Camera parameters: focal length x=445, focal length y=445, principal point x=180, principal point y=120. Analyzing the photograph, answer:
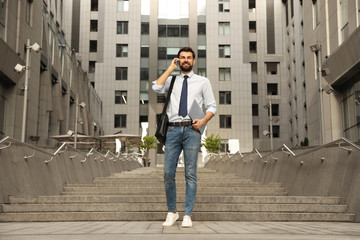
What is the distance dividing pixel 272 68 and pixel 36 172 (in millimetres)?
52196

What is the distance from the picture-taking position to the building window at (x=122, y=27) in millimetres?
50719

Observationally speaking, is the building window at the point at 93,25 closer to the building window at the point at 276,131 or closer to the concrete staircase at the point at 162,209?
the building window at the point at 276,131

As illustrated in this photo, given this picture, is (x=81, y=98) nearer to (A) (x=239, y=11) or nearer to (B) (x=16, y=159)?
(A) (x=239, y=11)

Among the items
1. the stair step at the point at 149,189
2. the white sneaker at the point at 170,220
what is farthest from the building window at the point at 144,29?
the white sneaker at the point at 170,220


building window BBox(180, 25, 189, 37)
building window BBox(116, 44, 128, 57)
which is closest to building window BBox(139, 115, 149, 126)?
building window BBox(116, 44, 128, 57)

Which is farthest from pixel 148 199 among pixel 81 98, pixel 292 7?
pixel 292 7

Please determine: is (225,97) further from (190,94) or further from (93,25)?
(190,94)

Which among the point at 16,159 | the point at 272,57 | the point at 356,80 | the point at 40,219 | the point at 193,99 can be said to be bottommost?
the point at 40,219

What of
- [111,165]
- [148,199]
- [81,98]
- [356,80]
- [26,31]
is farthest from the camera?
[81,98]

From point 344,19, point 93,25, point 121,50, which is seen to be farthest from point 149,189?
point 93,25

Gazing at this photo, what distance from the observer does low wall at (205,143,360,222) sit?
6.84m

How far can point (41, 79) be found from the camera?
30609mm

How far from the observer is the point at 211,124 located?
4844 centimetres

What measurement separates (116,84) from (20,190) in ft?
141
